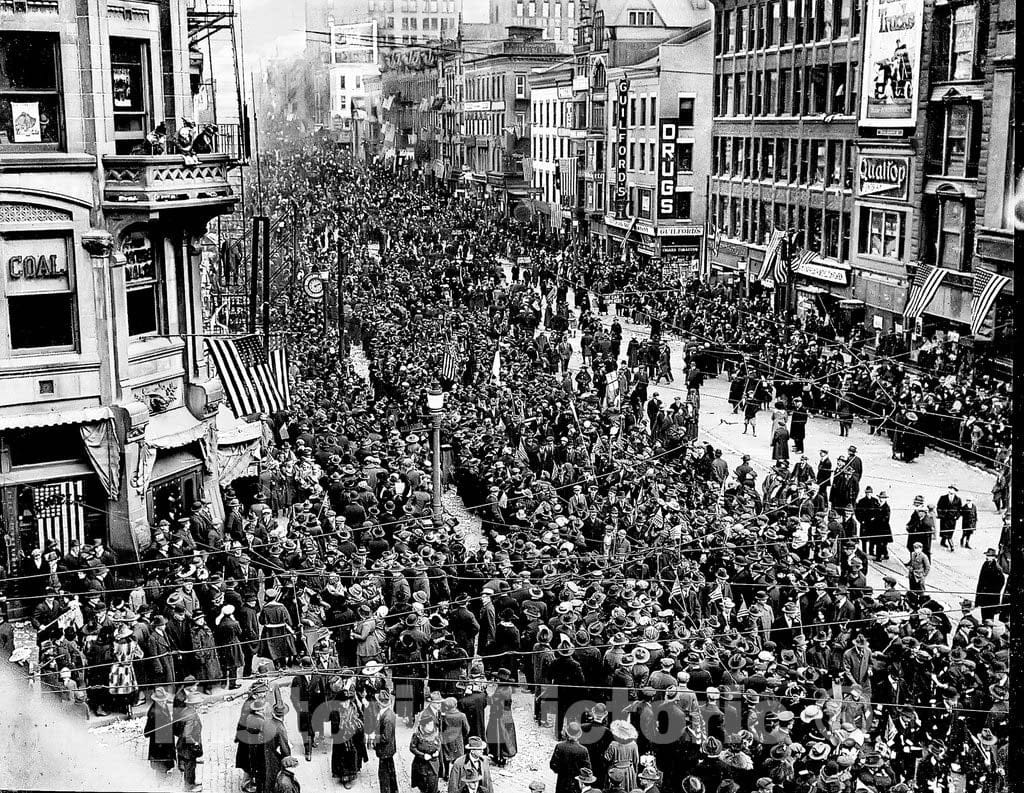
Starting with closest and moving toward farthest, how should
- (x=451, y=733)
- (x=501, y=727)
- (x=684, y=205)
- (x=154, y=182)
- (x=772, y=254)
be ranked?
(x=451, y=733), (x=501, y=727), (x=154, y=182), (x=772, y=254), (x=684, y=205)

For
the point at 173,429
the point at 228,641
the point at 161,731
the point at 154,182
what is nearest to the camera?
the point at 161,731

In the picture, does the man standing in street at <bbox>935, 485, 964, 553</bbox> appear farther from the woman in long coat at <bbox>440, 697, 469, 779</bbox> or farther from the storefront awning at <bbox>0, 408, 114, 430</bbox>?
the storefront awning at <bbox>0, 408, 114, 430</bbox>

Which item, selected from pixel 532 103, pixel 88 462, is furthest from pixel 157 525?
pixel 532 103

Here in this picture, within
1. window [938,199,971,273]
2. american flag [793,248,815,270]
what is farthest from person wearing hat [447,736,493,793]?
american flag [793,248,815,270]

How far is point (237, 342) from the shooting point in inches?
1172

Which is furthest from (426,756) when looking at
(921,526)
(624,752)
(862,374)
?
(862,374)

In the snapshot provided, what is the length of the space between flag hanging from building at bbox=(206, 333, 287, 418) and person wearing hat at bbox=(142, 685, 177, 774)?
446 inches

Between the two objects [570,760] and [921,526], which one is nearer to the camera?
[570,760]

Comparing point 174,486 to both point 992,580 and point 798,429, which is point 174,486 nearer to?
point 798,429

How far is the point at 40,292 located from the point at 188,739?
36.9 feet

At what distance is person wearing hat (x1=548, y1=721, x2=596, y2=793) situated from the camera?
13312 millimetres

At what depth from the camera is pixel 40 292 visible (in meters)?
22.7

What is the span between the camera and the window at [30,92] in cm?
2216

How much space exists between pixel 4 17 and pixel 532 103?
75491 mm
